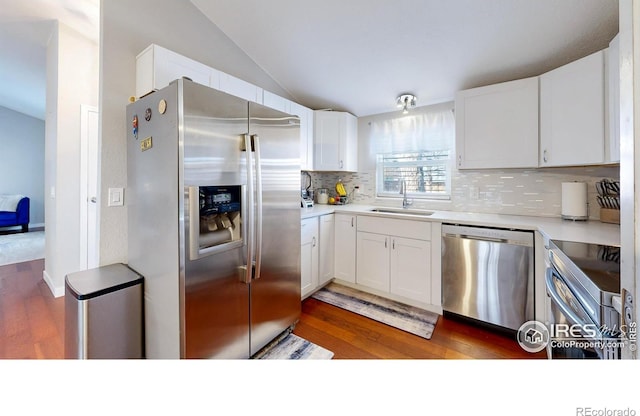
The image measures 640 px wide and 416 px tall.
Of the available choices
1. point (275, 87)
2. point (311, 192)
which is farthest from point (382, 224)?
point (275, 87)

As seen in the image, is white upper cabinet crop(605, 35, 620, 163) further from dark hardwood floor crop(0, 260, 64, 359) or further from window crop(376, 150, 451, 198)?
dark hardwood floor crop(0, 260, 64, 359)

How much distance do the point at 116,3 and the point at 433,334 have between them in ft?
11.0

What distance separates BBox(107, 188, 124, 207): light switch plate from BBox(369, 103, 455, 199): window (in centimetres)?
266

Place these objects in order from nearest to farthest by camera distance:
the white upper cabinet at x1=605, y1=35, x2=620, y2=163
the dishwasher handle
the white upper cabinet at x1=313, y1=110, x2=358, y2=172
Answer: the white upper cabinet at x1=605, y1=35, x2=620, y2=163 < the dishwasher handle < the white upper cabinet at x1=313, y1=110, x2=358, y2=172

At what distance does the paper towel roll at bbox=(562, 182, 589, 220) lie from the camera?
1923mm

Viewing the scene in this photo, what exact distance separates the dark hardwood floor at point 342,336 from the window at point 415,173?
143cm

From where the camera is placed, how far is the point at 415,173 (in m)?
2.99

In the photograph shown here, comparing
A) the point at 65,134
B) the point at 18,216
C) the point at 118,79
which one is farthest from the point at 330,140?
the point at 18,216

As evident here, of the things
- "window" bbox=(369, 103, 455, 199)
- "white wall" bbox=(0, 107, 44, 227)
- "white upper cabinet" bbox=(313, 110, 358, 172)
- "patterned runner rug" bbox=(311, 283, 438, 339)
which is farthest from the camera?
"white wall" bbox=(0, 107, 44, 227)

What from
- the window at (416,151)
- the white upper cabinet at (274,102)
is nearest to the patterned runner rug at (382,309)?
the window at (416,151)

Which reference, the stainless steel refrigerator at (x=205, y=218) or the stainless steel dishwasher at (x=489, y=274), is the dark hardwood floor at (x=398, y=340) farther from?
the stainless steel refrigerator at (x=205, y=218)

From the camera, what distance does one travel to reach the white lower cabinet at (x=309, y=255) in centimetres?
237

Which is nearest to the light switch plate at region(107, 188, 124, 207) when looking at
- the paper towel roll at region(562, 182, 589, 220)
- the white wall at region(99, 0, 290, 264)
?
the white wall at region(99, 0, 290, 264)
